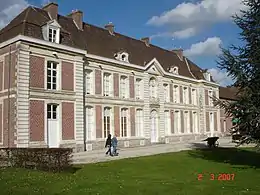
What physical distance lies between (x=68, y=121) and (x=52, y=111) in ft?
4.05

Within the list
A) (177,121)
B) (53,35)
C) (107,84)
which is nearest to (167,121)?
(177,121)

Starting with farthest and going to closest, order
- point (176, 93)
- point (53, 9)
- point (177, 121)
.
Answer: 1. point (176, 93)
2. point (177, 121)
3. point (53, 9)

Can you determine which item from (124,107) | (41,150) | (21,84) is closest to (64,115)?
(21,84)

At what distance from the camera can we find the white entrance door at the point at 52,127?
63.6 ft

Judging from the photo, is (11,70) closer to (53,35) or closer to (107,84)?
(53,35)

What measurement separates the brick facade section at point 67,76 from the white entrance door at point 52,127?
4.90 ft

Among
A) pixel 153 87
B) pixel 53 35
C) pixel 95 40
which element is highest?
pixel 95 40

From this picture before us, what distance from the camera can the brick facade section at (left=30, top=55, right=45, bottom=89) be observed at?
18.8 m

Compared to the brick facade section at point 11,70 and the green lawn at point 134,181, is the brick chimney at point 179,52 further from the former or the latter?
the green lawn at point 134,181

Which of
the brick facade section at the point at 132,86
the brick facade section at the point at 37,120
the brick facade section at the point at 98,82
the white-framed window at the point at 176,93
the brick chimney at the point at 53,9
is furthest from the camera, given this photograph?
the white-framed window at the point at 176,93

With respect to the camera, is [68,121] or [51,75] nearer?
[51,75]

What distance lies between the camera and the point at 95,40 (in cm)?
2591

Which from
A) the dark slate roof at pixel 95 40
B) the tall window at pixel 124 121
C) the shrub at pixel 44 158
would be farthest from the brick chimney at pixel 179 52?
the shrub at pixel 44 158

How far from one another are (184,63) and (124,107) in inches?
581
